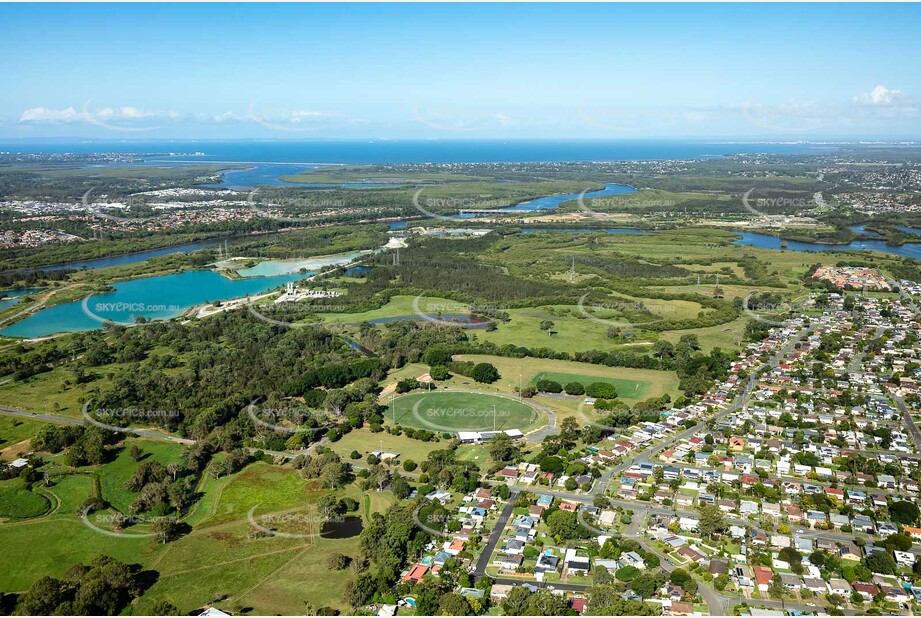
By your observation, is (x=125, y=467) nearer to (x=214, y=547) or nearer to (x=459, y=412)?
(x=214, y=547)

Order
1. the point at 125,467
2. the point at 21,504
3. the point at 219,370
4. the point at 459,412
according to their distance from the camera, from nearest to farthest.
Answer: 1. the point at 21,504
2. the point at 125,467
3. the point at 459,412
4. the point at 219,370

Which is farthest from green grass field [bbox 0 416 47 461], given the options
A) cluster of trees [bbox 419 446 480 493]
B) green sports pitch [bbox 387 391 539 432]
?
cluster of trees [bbox 419 446 480 493]

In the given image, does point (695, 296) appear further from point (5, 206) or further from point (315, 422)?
point (5, 206)

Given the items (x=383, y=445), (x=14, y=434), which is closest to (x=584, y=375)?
(x=383, y=445)

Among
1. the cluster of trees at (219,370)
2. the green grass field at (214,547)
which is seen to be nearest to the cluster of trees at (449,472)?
the green grass field at (214,547)

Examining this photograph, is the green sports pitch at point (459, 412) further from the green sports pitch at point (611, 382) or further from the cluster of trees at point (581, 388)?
the green sports pitch at point (611, 382)

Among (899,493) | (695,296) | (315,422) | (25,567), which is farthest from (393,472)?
(695,296)

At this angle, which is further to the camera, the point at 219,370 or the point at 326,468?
the point at 219,370
